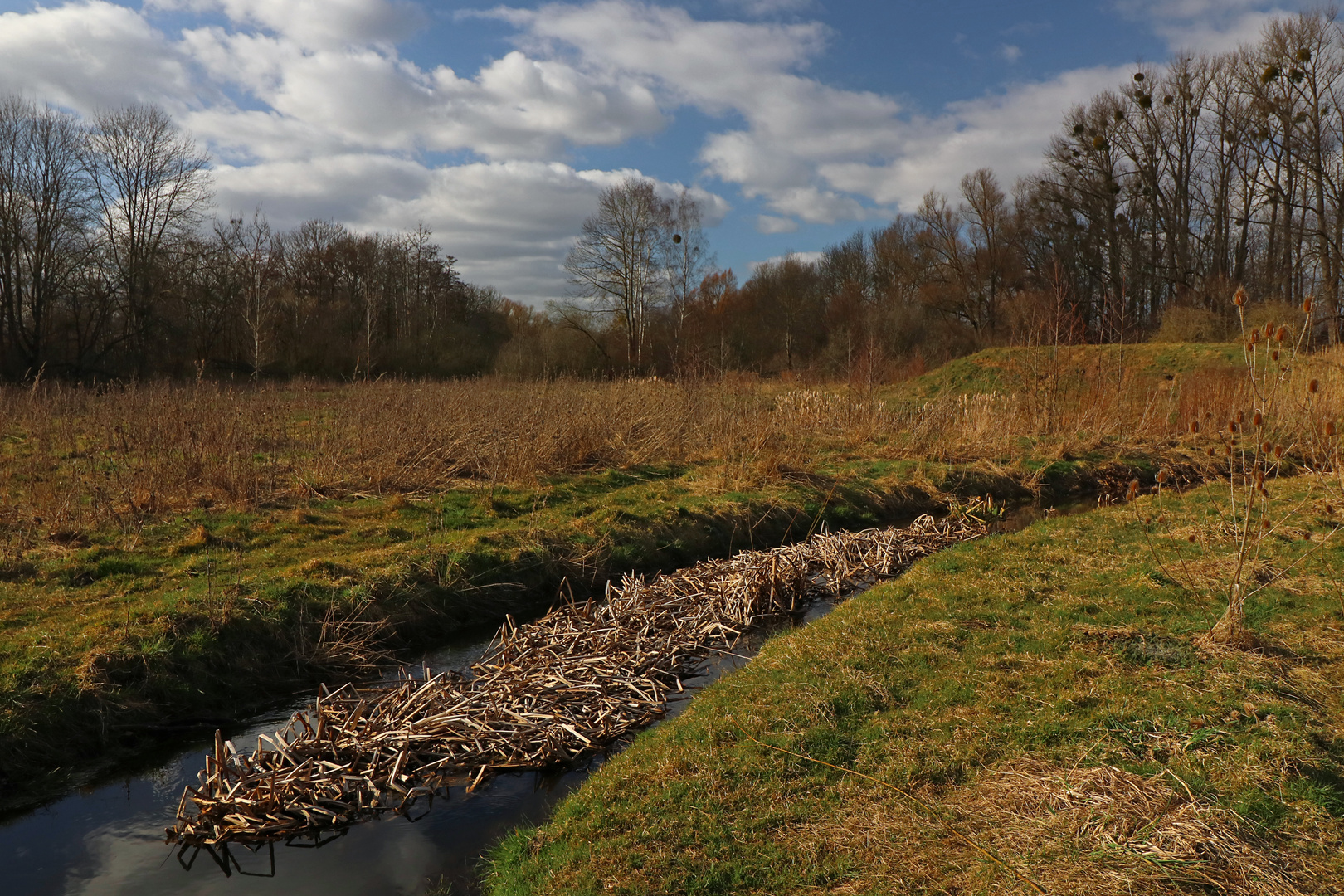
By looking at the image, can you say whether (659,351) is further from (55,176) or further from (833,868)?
(833,868)

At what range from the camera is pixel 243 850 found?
4.40 meters

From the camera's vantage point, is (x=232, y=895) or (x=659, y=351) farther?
(x=659, y=351)

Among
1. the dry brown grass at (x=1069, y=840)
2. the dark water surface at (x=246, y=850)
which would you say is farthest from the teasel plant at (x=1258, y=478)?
the dark water surface at (x=246, y=850)

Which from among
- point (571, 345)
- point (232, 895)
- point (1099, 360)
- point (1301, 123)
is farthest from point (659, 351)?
point (232, 895)

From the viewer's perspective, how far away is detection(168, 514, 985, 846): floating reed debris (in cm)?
457

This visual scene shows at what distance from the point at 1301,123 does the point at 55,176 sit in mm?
44569

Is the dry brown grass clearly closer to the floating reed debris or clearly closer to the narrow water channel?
the narrow water channel

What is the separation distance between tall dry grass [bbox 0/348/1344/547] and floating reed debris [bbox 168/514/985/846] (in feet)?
13.8

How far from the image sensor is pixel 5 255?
27.3 metres

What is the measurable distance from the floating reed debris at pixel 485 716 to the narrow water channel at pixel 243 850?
13cm

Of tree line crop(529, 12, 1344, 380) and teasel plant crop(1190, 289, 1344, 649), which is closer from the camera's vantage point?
teasel plant crop(1190, 289, 1344, 649)

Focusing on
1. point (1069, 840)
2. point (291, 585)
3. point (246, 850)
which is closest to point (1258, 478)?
point (1069, 840)

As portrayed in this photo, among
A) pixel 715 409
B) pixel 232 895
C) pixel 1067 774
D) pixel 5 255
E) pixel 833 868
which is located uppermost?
pixel 5 255

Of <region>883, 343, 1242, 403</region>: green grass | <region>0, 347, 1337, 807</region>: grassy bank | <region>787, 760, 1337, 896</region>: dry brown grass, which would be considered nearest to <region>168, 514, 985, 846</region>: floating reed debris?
<region>0, 347, 1337, 807</region>: grassy bank
